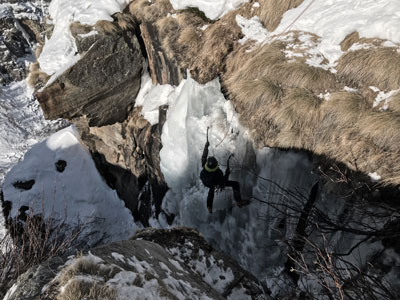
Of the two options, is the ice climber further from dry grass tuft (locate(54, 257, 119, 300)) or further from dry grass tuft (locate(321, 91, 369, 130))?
dry grass tuft (locate(54, 257, 119, 300))

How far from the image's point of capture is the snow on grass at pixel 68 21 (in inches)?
316

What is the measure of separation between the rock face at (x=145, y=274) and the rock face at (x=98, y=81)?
16.3 ft

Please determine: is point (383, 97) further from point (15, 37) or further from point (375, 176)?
point (15, 37)

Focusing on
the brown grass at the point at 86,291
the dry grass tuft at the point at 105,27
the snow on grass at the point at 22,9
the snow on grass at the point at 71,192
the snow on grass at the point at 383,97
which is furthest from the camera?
the snow on grass at the point at 22,9

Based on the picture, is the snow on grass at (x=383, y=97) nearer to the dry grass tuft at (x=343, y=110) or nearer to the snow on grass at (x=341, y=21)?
the dry grass tuft at (x=343, y=110)

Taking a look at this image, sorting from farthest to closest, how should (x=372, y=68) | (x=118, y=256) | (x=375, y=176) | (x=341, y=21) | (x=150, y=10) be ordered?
1. (x=150, y=10)
2. (x=341, y=21)
3. (x=372, y=68)
4. (x=375, y=176)
5. (x=118, y=256)

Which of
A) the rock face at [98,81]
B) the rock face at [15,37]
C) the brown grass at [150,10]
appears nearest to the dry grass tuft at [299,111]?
the brown grass at [150,10]

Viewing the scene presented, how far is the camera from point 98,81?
27.3 ft

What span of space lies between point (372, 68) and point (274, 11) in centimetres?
256

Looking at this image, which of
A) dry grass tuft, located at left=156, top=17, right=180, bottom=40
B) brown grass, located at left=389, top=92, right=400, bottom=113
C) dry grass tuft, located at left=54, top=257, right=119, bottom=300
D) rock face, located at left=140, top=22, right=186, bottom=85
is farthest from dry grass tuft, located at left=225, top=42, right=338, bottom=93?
dry grass tuft, located at left=54, top=257, right=119, bottom=300

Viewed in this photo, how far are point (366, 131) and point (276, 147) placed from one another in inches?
49.2

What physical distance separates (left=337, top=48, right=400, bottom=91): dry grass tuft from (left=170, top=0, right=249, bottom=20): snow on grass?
2898mm

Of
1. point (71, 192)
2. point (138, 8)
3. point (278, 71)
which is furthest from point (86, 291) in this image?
point (71, 192)

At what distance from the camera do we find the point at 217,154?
5504 mm
